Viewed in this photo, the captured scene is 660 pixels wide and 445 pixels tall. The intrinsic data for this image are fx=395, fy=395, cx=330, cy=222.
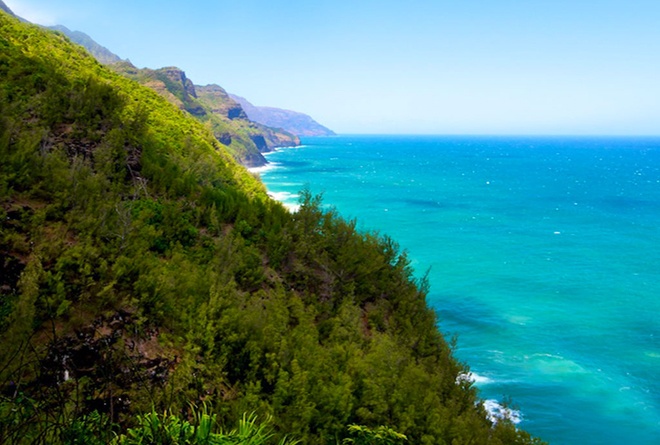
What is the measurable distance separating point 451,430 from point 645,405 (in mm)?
21538

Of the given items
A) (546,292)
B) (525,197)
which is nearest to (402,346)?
(546,292)

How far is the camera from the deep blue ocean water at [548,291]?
83.3 feet

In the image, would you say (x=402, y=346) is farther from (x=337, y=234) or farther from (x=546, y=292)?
(x=546, y=292)

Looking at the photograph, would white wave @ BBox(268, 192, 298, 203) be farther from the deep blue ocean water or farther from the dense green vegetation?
the dense green vegetation

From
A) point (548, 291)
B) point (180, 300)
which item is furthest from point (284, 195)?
point (180, 300)

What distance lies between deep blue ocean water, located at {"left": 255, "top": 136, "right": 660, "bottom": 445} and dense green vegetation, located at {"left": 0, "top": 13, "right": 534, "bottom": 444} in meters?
12.3

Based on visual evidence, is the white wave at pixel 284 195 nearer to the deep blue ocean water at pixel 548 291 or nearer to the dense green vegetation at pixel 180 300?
the deep blue ocean water at pixel 548 291

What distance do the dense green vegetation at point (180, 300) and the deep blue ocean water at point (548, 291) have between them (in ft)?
40.3

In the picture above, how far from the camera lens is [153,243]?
13766 mm

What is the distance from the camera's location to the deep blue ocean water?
2539cm

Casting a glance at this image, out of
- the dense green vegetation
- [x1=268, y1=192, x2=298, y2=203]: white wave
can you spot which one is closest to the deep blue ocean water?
[x1=268, y1=192, x2=298, y2=203]: white wave

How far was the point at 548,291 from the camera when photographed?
40.8 meters

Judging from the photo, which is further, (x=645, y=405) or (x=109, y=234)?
(x=645, y=405)

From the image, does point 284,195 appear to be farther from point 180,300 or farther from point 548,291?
point 180,300
